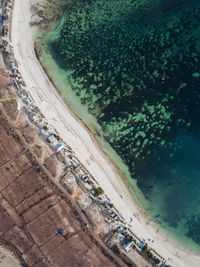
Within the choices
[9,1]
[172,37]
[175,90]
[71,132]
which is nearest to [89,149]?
[71,132]

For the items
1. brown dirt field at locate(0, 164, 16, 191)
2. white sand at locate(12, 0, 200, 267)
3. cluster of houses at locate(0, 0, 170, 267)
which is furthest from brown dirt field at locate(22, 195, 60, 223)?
white sand at locate(12, 0, 200, 267)

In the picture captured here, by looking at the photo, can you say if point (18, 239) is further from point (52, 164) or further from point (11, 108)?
point (11, 108)

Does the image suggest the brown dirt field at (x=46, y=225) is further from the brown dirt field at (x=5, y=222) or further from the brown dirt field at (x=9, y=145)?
the brown dirt field at (x=9, y=145)

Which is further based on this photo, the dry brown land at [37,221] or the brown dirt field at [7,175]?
the brown dirt field at [7,175]

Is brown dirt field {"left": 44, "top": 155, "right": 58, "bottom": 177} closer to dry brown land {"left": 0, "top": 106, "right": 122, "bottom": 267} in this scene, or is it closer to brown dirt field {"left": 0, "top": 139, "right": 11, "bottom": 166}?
dry brown land {"left": 0, "top": 106, "right": 122, "bottom": 267}

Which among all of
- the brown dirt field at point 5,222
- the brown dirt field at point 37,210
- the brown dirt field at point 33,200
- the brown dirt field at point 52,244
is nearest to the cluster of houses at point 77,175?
the brown dirt field at point 33,200

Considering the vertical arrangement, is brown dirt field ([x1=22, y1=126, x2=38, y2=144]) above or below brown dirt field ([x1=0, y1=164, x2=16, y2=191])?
above
